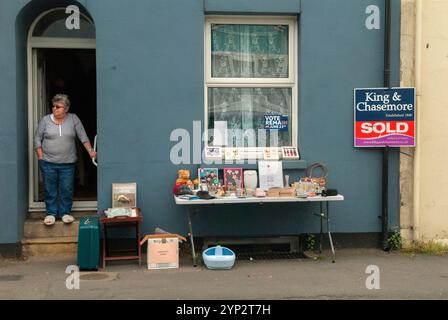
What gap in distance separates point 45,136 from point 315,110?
3.73m

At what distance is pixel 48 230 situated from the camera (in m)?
8.17

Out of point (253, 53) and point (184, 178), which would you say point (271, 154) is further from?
point (253, 53)

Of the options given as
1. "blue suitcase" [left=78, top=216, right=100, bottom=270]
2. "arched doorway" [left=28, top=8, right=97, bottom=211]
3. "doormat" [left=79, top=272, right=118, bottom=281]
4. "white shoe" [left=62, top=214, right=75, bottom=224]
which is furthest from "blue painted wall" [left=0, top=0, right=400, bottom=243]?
"doormat" [left=79, top=272, right=118, bottom=281]

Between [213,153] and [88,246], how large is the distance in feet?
6.99

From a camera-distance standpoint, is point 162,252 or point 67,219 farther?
point 67,219

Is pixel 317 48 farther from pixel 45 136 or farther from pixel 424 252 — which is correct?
pixel 45 136

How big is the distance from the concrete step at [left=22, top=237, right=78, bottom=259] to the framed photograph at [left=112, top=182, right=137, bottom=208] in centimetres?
83

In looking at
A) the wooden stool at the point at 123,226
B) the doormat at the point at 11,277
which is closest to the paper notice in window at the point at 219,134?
the wooden stool at the point at 123,226

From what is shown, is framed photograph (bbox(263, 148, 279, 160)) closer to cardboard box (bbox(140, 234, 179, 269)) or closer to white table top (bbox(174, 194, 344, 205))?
white table top (bbox(174, 194, 344, 205))

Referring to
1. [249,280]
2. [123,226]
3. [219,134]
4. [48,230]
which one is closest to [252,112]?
[219,134]

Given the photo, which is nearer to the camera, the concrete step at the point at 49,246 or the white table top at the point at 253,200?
the white table top at the point at 253,200

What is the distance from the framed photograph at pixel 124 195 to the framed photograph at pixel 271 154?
185 centimetres

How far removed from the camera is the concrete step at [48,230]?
817 centimetres

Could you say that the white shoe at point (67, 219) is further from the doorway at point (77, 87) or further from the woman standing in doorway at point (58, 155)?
the doorway at point (77, 87)
